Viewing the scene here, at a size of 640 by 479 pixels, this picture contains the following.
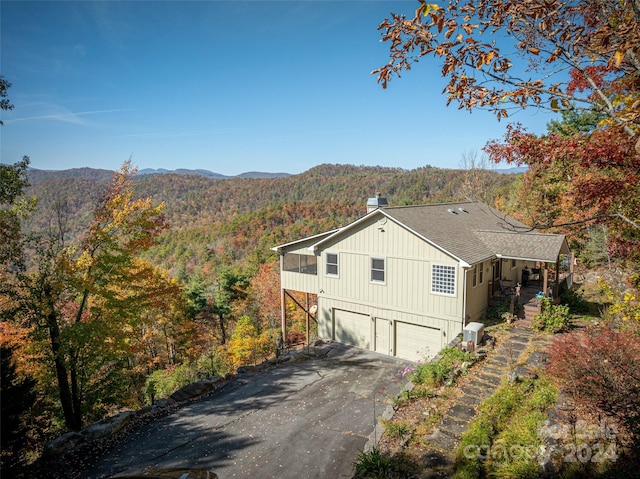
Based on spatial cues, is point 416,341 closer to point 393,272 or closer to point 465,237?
point 393,272

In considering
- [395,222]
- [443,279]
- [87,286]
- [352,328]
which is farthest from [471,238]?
[87,286]

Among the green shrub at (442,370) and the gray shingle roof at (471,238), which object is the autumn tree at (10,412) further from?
the gray shingle roof at (471,238)

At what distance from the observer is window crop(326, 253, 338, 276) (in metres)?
18.7

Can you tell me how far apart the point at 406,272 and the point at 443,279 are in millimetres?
1662

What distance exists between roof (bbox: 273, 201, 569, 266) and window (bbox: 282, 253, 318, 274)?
4.12ft

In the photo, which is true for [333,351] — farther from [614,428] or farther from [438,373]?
[614,428]

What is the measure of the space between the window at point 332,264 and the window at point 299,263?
98 centimetres

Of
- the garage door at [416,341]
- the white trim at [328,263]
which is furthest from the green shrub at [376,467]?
the white trim at [328,263]

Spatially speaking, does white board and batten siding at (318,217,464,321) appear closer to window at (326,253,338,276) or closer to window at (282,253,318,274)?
window at (326,253,338,276)

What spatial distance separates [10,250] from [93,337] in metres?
4.07

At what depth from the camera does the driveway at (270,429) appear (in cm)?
862

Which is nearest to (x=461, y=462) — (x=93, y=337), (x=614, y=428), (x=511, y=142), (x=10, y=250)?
(x=614, y=428)

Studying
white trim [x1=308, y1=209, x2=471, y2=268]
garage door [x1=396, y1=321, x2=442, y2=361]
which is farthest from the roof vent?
garage door [x1=396, y1=321, x2=442, y2=361]

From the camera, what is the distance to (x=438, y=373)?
34.5 ft
